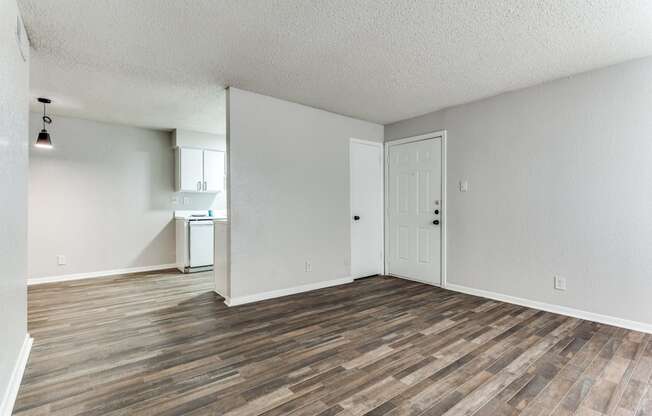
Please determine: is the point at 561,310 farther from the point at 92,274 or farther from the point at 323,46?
the point at 92,274

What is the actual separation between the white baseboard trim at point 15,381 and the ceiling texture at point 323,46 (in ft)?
7.68

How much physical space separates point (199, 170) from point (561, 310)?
18.1ft

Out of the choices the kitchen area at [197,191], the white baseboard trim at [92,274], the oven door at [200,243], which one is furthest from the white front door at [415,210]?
the white baseboard trim at [92,274]

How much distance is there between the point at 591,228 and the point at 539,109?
1.32 meters

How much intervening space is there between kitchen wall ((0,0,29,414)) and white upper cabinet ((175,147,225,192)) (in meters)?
3.10

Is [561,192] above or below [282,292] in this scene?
above

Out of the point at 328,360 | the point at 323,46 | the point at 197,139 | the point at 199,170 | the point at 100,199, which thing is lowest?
the point at 328,360

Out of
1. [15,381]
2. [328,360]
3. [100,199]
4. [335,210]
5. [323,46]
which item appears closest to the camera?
[15,381]

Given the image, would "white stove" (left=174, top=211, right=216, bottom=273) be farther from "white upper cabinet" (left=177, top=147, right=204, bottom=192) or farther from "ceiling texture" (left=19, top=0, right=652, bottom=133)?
"ceiling texture" (left=19, top=0, right=652, bottom=133)

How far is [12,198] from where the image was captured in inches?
76.7

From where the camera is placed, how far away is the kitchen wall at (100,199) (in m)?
4.68

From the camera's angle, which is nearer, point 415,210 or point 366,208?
point 415,210

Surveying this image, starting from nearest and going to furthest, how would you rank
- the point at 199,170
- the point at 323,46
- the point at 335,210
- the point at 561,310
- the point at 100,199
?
the point at 323,46 → the point at 561,310 → the point at 335,210 → the point at 100,199 → the point at 199,170

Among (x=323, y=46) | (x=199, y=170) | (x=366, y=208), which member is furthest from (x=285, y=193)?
(x=199, y=170)
